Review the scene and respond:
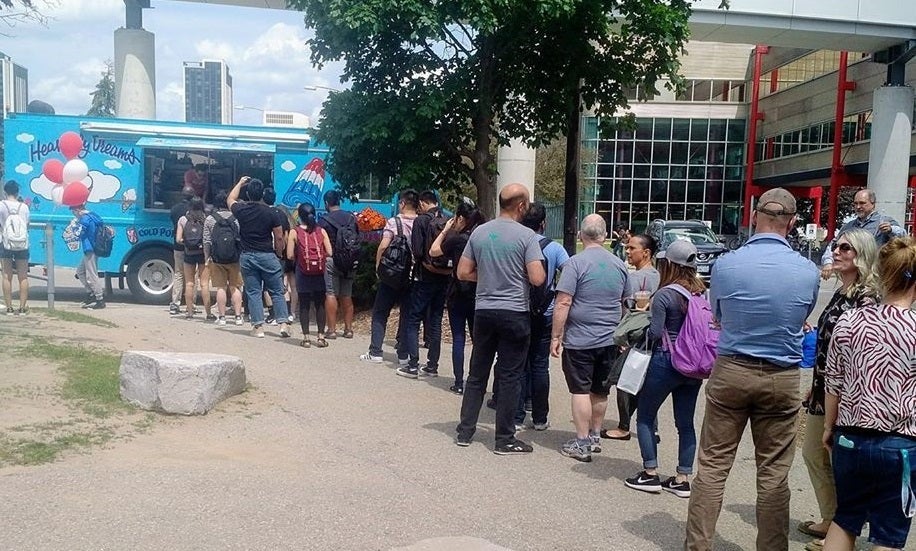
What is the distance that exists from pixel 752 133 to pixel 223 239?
4519 centimetres

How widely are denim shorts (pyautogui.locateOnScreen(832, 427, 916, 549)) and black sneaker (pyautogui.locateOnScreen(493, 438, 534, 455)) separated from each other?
2934mm

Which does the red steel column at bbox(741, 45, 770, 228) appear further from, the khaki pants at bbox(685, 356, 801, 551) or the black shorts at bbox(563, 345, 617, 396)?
the khaki pants at bbox(685, 356, 801, 551)

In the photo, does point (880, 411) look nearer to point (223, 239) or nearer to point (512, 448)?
point (512, 448)

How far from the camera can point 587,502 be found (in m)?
5.44

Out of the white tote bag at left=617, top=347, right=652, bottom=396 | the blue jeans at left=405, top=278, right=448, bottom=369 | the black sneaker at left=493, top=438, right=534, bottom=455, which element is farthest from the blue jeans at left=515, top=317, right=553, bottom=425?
the blue jeans at left=405, top=278, right=448, bottom=369

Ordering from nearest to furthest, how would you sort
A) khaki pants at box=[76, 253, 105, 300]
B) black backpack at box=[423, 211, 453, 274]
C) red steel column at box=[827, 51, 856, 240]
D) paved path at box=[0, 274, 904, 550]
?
paved path at box=[0, 274, 904, 550] → black backpack at box=[423, 211, 453, 274] → khaki pants at box=[76, 253, 105, 300] → red steel column at box=[827, 51, 856, 240]

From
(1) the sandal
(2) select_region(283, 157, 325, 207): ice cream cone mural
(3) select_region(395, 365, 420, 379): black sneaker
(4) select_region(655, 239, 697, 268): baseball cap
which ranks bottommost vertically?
(1) the sandal

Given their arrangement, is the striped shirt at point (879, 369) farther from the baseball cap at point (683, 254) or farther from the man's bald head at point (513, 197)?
the man's bald head at point (513, 197)

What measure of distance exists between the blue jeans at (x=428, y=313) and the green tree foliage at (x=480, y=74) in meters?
2.86

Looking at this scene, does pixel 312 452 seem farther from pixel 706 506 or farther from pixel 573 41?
pixel 573 41

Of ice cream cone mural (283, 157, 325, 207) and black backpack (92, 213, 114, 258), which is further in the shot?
ice cream cone mural (283, 157, 325, 207)

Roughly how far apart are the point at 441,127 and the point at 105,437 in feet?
23.7

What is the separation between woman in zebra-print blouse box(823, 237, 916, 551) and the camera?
355 centimetres

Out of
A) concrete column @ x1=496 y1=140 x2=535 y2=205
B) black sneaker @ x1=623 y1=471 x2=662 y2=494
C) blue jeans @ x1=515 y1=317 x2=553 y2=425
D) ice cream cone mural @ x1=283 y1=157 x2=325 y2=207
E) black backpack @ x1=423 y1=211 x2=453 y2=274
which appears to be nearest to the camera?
black sneaker @ x1=623 y1=471 x2=662 y2=494
